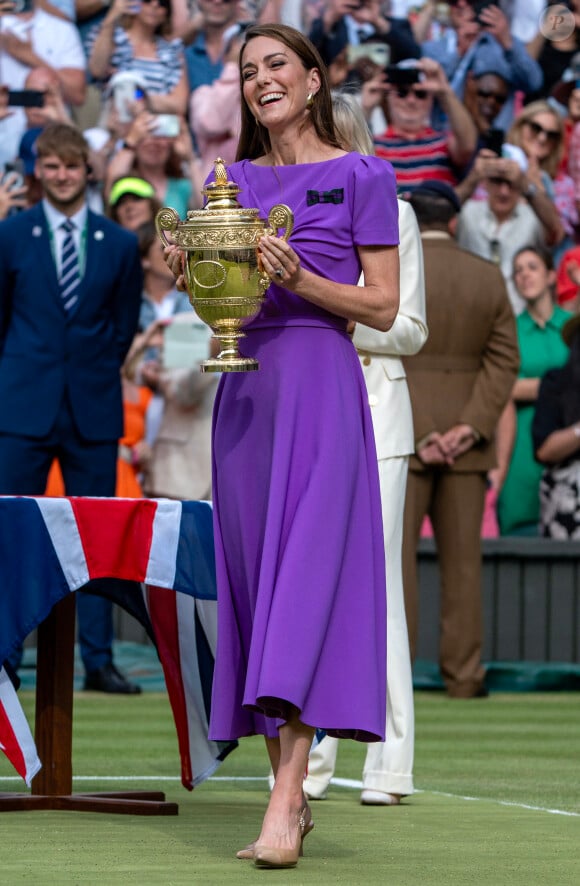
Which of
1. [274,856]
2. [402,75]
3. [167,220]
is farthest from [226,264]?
[402,75]

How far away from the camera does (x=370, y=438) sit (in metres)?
4.52

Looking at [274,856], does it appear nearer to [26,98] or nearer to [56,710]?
[56,710]

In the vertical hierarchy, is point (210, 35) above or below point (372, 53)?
above

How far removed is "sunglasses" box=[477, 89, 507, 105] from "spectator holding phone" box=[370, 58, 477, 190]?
0.31 metres

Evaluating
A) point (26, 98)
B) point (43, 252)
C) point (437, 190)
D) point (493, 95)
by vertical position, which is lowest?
point (43, 252)

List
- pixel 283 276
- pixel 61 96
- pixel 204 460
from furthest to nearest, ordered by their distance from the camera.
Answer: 1. pixel 61 96
2. pixel 204 460
3. pixel 283 276

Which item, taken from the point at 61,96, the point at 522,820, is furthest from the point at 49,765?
the point at 61,96

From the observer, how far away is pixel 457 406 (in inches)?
374

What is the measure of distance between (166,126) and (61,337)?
10.7ft

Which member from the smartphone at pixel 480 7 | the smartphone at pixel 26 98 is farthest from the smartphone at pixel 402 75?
the smartphone at pixel 26 98

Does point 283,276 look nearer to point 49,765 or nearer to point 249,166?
point 249,166

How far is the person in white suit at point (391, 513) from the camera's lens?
19.5ft

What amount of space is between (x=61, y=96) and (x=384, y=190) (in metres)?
7.67

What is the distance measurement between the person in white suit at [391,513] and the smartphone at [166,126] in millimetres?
5901
